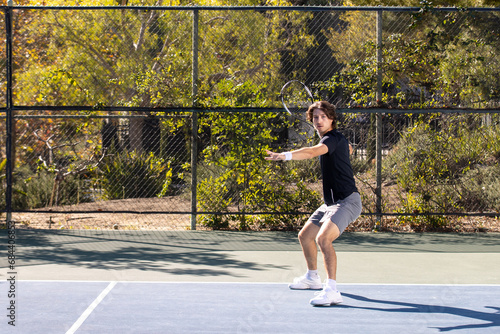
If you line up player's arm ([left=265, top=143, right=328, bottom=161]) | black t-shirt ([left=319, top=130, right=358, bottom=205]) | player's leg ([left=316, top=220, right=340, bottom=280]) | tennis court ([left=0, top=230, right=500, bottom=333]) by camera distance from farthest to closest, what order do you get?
1. black t-shirt ([left=319, top=130, right=358, bottom=205])
2. player's leg ([left=316, top=220, right=340, bottom=280])
3. player's arm ([left=265, top=143, right=328, bottom=161])
4. tennis court ([left=0, top=230, right=500, bottom=333])

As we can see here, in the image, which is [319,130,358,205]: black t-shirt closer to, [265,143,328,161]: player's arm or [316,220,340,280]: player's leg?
[265,143,328,161]: player's arm

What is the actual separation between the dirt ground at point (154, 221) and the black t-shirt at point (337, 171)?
3768 millimetres

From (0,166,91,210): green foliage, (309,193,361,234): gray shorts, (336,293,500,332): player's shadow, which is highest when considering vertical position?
(309,193,361,234): gray shorts

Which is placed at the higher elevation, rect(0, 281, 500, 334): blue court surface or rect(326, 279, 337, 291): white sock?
rect(326, 279, 337, 291): white sock

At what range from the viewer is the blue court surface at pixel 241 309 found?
446cm

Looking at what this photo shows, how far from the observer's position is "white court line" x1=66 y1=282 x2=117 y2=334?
438cm

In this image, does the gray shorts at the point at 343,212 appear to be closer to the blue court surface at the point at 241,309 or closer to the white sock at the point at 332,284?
the white sock at the point at 332,284

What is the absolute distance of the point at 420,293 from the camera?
5.60 metres

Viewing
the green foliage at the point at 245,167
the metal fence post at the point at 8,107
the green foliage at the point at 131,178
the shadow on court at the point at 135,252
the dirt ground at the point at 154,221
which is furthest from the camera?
the green foliage at the point at 131,178

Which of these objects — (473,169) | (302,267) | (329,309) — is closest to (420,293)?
(329,309)

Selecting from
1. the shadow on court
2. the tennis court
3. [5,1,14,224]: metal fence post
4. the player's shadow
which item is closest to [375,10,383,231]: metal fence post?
the tennis court

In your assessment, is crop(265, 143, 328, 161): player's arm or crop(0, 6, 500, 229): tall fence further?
crop(0, 6, 500, 229): tall fence

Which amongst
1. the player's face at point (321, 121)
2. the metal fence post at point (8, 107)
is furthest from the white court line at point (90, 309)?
the metal fence post at point (8, 107)

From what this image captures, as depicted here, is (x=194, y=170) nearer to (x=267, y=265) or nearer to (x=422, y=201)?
(x=267, y=265)
